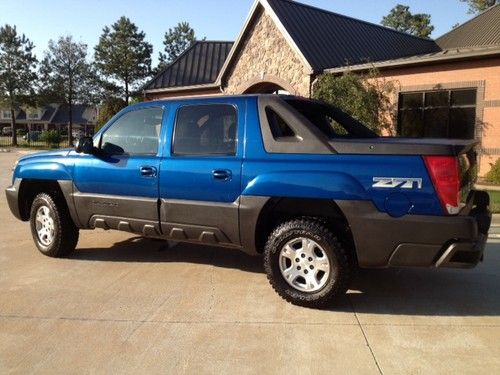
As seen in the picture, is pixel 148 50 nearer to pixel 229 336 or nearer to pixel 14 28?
pixel 14 28

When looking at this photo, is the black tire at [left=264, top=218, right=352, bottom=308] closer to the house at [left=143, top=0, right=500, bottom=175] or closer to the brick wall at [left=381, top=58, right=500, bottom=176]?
the house at [left=143, top=0, right=500, bottom=175]

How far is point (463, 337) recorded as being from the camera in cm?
382

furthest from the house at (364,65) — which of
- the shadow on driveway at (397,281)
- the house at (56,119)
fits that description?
the house at (56,119)

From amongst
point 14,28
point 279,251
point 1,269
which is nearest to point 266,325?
point 279,251

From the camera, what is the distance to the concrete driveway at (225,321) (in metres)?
3.43

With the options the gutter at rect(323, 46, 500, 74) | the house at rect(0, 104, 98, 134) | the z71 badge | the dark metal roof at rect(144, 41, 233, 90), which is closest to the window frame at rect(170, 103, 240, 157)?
the z71 badge

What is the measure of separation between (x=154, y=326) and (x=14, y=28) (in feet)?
170

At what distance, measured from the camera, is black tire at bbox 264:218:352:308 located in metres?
4.23

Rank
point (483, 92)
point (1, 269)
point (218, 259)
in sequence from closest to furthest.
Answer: point (1, 269) < point (218, 259) < point (483, 92)

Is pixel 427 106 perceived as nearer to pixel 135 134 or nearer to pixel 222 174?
pixel 135 134

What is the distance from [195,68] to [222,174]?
21.5 m

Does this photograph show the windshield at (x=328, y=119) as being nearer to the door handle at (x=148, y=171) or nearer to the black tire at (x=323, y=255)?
the black tire at (x=323, y=255)

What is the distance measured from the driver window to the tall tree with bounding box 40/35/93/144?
45589 millimetres

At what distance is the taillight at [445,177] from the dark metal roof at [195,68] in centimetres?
2049
